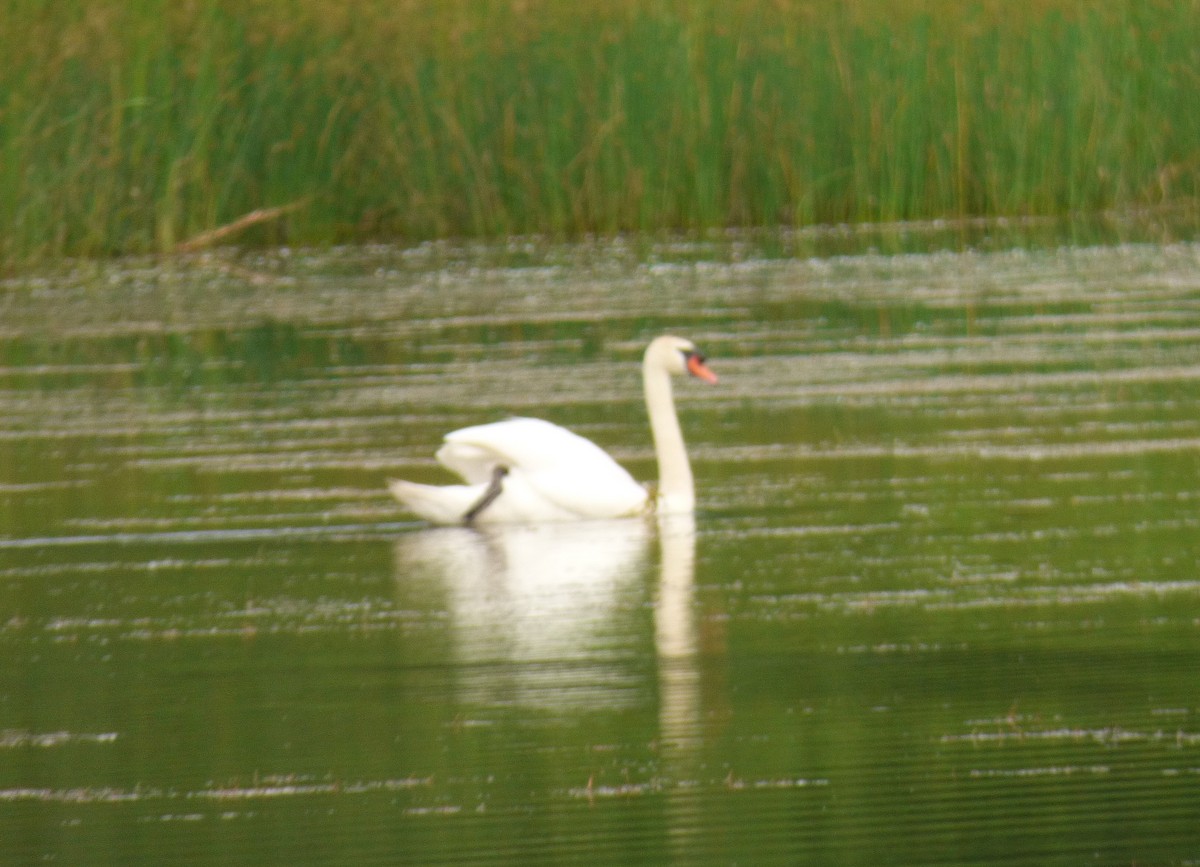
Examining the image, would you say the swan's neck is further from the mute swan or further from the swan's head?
the swan's head

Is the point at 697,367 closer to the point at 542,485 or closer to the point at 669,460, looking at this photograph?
the point at 669,460

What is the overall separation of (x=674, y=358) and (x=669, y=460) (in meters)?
0.71

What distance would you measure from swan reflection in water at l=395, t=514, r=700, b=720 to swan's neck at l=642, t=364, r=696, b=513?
8 cm

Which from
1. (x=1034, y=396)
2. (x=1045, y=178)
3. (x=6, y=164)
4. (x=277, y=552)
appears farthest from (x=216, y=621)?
(x=1045, y=178)

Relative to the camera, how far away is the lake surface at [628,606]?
465 centimetres

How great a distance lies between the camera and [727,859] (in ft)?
14.1

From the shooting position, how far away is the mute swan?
8391 mm

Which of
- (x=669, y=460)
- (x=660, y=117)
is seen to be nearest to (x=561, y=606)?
(x=669, y=460)

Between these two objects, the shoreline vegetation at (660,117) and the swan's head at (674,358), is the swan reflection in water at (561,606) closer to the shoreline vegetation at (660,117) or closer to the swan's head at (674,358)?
the swan's head at (674,358)

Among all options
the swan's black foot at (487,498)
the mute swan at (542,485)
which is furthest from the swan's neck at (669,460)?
the swan's black foot at (487,498)

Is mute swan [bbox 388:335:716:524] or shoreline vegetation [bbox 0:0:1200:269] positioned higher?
shoreline vegetation [bbox 0:0:1200:269]

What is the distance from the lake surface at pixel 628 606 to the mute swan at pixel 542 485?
0.39ft

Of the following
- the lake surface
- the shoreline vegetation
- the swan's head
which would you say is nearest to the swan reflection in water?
the lake surface

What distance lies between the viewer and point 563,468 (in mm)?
8398
